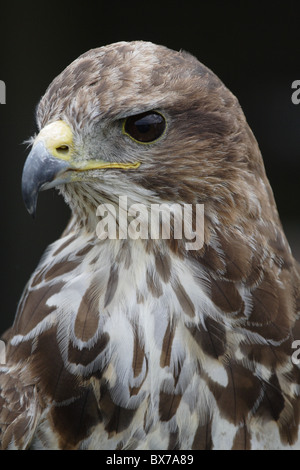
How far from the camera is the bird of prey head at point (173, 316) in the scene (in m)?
1.38

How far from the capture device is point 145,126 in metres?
1.35

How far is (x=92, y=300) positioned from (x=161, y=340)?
0.17 meters

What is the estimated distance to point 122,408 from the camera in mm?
1422

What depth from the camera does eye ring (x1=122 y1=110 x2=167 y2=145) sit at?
1332 mm

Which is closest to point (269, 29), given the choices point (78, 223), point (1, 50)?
point (1, 50)

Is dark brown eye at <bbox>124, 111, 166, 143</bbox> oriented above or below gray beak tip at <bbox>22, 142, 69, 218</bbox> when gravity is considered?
above
